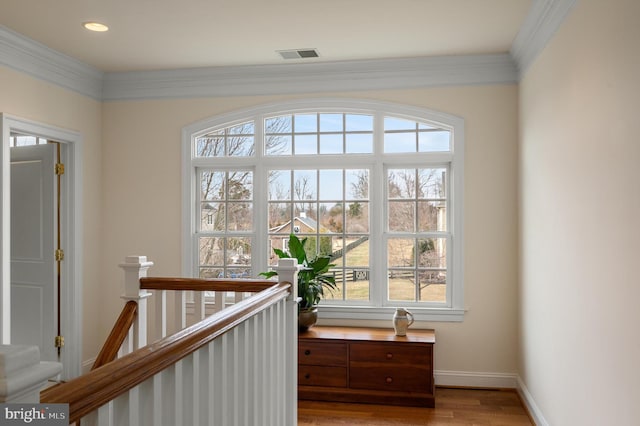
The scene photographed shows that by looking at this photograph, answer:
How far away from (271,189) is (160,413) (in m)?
3.58

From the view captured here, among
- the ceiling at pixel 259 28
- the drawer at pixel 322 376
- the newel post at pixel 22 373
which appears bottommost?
the drawer at pixel 322 376

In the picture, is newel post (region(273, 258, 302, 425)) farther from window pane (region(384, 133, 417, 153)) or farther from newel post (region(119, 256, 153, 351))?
window pane (region(384, 133, 417, 153))

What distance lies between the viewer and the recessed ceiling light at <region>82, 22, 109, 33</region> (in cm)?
353

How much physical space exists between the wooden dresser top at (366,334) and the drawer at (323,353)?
0.05m

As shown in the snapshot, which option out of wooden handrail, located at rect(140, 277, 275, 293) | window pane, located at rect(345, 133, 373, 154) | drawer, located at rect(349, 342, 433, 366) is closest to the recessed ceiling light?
wooden handrail, located at rect(140, 277, 275, 293)

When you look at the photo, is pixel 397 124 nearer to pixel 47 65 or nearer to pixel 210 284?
pixel 210 284

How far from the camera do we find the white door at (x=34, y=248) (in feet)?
14.7

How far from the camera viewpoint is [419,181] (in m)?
4.52

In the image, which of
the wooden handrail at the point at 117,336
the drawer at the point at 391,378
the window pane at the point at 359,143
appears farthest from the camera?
the window pane at the point at 359,143

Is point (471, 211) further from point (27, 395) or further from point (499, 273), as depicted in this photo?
point (27, 395)

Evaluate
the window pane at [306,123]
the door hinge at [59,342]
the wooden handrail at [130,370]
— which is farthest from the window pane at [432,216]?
the door hinge at [59,342]

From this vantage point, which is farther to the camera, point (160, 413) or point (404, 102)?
point (404, 102)

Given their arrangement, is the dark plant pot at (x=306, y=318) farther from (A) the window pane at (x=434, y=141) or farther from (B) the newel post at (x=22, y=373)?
(B) the newel post at (x=22, y=373)

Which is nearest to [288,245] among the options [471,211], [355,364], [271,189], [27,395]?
[271,189]
